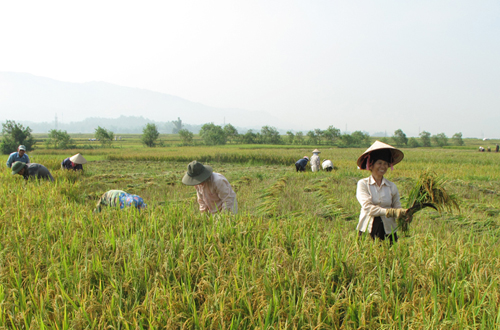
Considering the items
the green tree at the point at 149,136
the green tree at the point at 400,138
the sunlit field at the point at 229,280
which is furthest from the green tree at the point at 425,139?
the sunlit field at the point at 229,280

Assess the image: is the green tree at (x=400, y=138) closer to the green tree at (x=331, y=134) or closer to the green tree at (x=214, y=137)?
the green tree at (x=331, y=134)

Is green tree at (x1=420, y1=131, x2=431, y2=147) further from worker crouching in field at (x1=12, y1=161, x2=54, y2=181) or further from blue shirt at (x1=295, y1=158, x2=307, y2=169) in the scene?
worker crouching in field at (x1=12, y1=161, x2=54, y2=181)

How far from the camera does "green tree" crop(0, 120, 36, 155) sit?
110ft

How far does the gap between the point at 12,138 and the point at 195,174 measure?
41.8m

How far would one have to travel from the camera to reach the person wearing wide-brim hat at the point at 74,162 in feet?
35.9

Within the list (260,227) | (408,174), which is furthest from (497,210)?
(260,227)

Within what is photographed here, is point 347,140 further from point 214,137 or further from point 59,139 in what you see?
point 59,139

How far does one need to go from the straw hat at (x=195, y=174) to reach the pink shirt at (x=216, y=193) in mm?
182

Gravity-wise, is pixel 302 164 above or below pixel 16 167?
below

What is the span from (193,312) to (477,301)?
1720 millimetres

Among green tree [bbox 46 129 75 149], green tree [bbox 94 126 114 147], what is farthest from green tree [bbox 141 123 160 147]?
green tree [bbox 46 129 75 149]

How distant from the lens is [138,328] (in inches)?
55.4

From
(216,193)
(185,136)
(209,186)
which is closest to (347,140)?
(185,136)

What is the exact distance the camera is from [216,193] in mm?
4418
